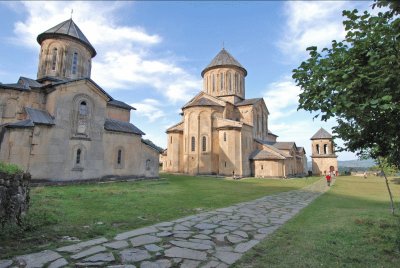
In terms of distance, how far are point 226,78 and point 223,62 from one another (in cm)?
233

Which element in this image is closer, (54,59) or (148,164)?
(54,59)

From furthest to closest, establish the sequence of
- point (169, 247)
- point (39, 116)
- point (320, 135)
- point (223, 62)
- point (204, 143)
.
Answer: point (320, 135) < point (223, 62) < point (204, 143) < point (39, 116) < point (169, 247)

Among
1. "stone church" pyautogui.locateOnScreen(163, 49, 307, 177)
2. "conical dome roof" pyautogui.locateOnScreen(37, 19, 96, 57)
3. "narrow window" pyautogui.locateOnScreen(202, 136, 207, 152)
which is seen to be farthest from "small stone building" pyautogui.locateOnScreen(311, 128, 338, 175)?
"conical dome roof" pyautogui.locateOnScreen(37, 19, 96, 57)

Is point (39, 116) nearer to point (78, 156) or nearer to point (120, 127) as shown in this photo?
point (78, 156)

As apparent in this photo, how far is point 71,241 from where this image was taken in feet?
15.5

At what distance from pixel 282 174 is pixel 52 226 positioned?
91.3 feet

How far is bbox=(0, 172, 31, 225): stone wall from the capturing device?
5148 millimetres

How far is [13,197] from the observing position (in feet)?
17.9

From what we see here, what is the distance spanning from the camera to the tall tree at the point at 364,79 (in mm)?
3259

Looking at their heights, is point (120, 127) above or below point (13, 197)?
above

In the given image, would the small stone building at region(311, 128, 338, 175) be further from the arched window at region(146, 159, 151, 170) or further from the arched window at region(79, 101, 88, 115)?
the arched window at region(79, 101, 88, 115)

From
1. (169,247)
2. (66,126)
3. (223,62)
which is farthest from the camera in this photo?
(223,62)

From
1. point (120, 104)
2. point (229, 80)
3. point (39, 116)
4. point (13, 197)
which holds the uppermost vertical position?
point (229, 80)

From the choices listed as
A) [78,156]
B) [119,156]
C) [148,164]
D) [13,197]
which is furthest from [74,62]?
[13,197]
